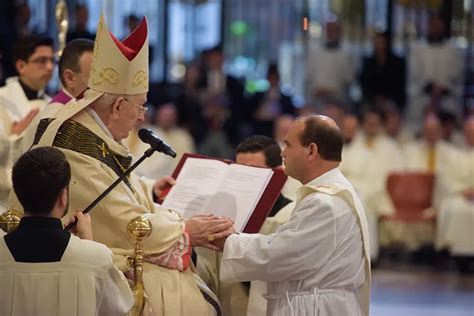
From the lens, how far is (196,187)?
18.0ft

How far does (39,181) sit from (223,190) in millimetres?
1639

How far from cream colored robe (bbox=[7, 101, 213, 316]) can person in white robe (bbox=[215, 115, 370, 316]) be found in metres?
0.22

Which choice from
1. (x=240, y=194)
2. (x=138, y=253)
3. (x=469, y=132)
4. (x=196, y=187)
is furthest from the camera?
(x=469, y=132)

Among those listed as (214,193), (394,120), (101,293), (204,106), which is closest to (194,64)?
(204,106)

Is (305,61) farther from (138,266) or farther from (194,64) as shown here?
(138,266)

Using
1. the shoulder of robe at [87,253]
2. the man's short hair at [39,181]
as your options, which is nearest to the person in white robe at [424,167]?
the shoulder of robe at [87,253]

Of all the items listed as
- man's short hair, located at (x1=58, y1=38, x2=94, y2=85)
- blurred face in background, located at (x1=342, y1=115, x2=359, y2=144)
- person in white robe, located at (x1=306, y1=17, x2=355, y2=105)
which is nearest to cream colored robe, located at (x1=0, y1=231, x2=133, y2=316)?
man's short hair, located at (x1=58, y1=38, x2=94, y2=85)

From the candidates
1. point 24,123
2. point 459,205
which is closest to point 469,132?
point 459,205

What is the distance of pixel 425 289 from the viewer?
1009 cm

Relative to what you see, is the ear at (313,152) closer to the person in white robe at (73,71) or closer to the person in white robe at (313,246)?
the person in white robe at (313,246)

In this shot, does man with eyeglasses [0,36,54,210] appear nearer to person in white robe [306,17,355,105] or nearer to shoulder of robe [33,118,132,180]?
shoulder of robe [33,118,132,180]

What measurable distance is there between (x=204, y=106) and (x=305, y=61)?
2.24 meters

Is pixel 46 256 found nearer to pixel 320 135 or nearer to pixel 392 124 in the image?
pixel 320 135

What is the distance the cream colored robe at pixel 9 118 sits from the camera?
6028 millimetres
